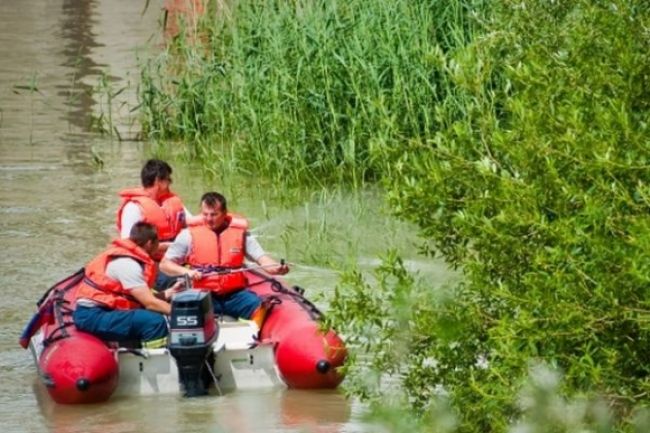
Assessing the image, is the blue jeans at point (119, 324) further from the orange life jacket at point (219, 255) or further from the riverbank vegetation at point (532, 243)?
the riverbank vegetation at point (532, 243)

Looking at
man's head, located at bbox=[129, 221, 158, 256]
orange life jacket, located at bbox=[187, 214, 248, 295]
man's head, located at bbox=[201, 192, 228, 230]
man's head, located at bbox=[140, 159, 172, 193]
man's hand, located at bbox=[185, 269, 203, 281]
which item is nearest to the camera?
man's head, located at bbox=[129, 221, 158, 256]

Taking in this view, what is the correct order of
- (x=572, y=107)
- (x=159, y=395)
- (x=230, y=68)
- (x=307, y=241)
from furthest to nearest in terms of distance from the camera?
(x=230, y=68) → (x=307, y=241) → (x=159, y=395) → (x=572, y=107)

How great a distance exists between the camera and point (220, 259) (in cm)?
939

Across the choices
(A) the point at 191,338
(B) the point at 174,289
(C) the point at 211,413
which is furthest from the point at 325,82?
(C) the point at 211,413

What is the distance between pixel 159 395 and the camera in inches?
340

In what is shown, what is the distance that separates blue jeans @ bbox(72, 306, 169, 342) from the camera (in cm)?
867

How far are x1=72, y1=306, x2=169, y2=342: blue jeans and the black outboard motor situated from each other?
8.5 inches

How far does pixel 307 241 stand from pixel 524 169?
19.8 ft

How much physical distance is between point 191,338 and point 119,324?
1.45ft

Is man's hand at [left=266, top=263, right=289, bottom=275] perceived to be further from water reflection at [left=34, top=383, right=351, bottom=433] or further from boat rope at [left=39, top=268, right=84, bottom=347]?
boat rope at [left=39, top=268, right=84, bottom=347]

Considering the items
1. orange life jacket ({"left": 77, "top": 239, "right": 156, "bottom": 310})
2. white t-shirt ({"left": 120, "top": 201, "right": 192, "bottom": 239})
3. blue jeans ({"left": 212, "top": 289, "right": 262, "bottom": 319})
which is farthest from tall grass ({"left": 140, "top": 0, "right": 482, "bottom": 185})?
orange life jacket ({"left": 77, "top": 239, "right": 156, "bottom": 310})

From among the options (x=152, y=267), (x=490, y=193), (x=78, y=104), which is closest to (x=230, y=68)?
(x=78, y=104)

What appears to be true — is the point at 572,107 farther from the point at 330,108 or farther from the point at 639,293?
the point at 330,108

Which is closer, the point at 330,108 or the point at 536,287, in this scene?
the point at 536,287
